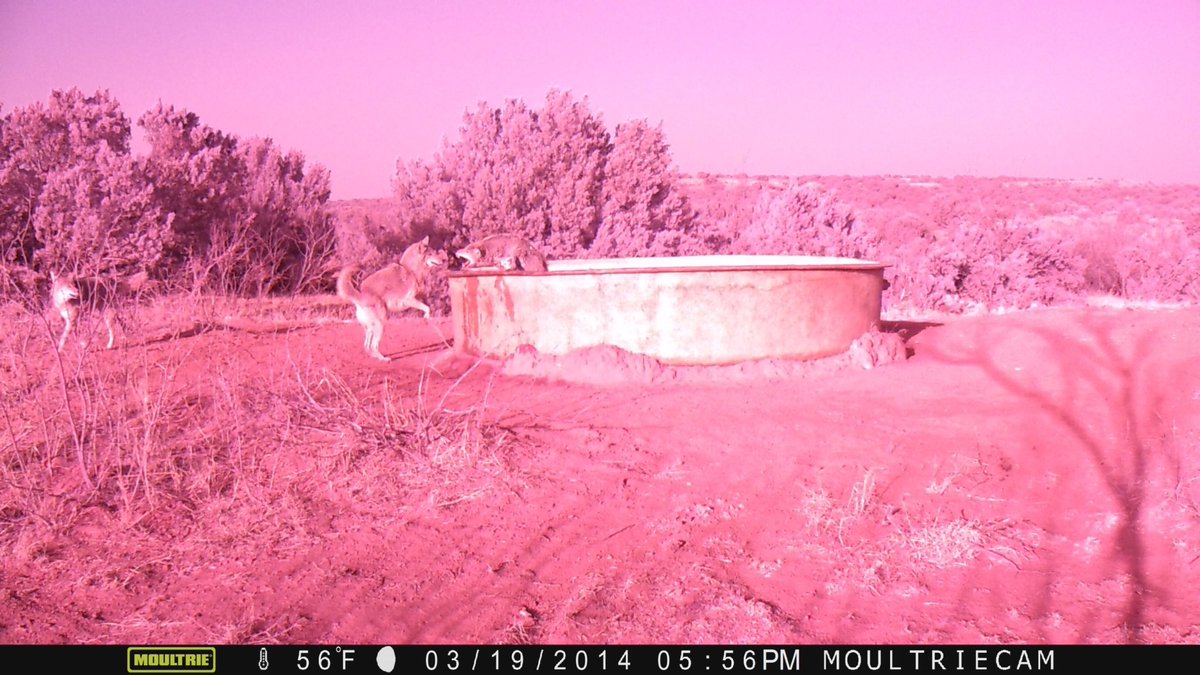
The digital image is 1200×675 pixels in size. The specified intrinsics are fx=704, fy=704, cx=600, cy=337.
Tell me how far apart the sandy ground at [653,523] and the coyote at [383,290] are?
7.20 feet

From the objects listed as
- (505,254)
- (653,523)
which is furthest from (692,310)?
(653,523)

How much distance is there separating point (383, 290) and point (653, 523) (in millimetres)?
5923

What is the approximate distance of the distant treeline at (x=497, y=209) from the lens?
13445 millimetres

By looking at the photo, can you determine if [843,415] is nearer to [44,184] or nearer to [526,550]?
[526,550]

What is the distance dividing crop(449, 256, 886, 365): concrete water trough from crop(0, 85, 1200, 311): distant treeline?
7614mm

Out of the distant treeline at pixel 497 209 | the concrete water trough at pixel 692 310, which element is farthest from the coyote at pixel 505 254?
the distant treeline at pixel 497 209

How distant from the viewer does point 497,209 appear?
15500mm

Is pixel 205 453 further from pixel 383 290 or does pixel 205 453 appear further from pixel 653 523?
pixel 383 290

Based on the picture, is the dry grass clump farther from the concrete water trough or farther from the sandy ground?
→ the concrete water trough

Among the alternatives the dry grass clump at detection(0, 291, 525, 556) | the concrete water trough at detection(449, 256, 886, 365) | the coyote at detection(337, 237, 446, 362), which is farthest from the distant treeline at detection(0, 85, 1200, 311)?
the dry grass clump at detection(0, 291, 525, 556)

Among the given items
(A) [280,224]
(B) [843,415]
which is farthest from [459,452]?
(A) [280,224]
